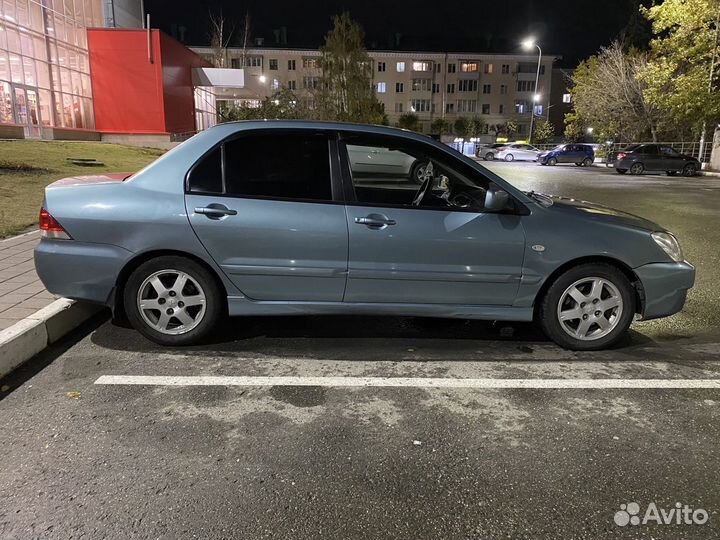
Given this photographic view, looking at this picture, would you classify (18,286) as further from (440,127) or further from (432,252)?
(440,127)

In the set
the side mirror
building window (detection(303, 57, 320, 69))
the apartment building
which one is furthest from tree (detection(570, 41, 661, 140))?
building window (detection(303, 57, 320, 69))

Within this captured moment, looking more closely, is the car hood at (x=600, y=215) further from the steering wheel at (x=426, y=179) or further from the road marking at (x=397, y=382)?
the road marking at (x=397, y=382)

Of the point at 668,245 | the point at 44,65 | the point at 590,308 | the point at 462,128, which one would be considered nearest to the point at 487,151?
the point at 462,128

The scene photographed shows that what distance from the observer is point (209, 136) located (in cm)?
428

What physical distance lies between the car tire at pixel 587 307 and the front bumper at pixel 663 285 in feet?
0.36

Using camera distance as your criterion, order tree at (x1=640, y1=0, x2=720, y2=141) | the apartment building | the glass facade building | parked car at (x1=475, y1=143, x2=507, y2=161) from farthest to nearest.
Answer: the apartment building, parked car at (x1=475, y1=143, x2=507, y2=161), the glass facade building, tree at (x1=640, y1=0, x2=720, y2=141)

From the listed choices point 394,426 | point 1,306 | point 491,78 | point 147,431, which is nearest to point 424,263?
point 394,426

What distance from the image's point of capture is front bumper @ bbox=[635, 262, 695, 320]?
14.3 ft

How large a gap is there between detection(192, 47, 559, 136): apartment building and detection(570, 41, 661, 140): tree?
118ft

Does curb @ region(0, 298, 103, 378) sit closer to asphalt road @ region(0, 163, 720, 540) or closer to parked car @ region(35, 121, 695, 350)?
asphalt road @ region(0, 163, 720, 540)

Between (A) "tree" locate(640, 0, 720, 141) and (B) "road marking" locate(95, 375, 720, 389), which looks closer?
(B) "road marking" locate(95, 375, 720, 389)

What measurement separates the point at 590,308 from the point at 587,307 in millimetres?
26

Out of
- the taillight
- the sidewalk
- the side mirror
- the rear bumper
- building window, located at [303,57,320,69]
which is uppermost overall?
building window, located at [303,57,320,69]

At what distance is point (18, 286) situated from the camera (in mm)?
5250
